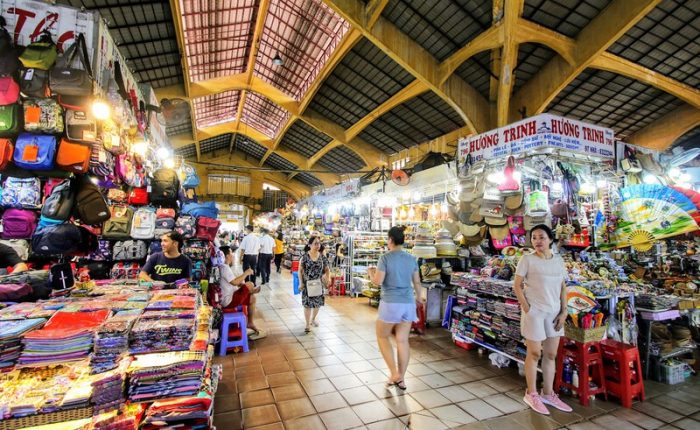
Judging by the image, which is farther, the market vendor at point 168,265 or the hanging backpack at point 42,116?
the market vendor at point 168,265

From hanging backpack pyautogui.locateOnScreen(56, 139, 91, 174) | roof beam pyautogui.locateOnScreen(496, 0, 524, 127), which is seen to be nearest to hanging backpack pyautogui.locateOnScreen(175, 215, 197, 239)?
hanging backpack pyautogui.locateOnScreen(56, 139, 91, 174)

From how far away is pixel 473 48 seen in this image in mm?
8070

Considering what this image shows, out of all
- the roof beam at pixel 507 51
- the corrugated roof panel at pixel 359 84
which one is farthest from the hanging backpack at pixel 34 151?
the corrugated roof panel at pixel 359 84

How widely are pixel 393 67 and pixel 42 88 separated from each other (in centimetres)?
859

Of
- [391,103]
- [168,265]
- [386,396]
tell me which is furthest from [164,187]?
[391,103]

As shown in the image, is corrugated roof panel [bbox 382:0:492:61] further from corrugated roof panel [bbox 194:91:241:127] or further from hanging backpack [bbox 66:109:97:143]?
corrugated roof panel [bbox 194:91:241:127]

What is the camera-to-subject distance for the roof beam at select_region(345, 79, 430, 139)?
10.0 metres

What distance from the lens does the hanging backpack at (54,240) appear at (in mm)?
2965

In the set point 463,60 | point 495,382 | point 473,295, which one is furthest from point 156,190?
point 463,60

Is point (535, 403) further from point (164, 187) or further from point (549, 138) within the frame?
point (164, 187)

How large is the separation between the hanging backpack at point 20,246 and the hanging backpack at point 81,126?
1424 mm

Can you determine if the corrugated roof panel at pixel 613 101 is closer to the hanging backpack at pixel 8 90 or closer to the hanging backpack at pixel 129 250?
the hanging backpack at pixel 129 250

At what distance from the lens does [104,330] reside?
5.53 feet

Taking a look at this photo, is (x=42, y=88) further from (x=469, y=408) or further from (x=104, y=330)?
(x=469, y=408)
